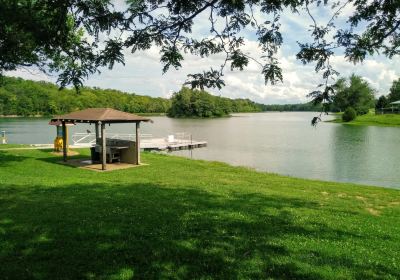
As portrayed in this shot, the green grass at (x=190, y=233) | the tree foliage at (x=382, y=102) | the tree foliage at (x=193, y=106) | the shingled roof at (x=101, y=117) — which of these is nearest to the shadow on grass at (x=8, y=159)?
the shingled roof at (x=101, y=117)

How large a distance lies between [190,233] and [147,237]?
0.78 meters

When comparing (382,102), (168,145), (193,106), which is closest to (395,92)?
(382,102)

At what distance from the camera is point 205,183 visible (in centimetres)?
1393

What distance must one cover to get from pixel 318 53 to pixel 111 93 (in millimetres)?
160477

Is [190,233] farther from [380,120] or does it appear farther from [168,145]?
[380,120]

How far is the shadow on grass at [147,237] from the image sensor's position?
209 inches

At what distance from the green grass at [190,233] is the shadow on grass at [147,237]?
18 millimetres

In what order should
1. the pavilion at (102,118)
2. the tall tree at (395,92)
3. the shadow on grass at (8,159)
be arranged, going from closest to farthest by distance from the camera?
the pavilion at (102,118)
the shadow on grass at (8,159)
the tall tree at (395,92)

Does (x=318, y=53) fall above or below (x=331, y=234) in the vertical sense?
above

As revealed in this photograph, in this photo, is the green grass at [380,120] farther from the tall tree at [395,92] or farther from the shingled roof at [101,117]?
the shingled roof at [101,117]

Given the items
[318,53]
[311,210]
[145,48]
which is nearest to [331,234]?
[311,210]

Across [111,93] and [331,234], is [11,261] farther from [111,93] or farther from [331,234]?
[111,93]

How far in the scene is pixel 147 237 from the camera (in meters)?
6.68

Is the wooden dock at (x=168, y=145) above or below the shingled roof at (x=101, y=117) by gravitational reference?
below
